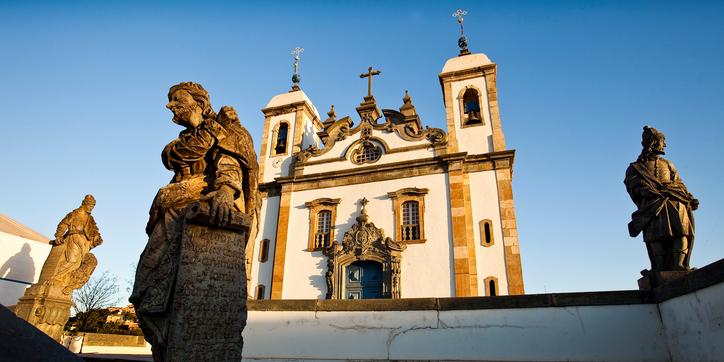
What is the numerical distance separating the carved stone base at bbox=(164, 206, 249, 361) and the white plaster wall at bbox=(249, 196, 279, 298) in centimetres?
1388

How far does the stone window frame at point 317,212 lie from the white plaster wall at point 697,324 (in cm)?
1286

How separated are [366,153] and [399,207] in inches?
139

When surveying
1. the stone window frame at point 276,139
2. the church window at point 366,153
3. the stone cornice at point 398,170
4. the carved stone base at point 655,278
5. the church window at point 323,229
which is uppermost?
the stone window frame at point 276,139

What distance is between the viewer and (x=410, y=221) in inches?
647

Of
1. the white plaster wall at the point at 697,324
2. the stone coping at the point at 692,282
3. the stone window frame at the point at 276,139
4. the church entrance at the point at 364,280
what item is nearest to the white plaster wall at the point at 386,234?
the church entrance at the point at 364,280

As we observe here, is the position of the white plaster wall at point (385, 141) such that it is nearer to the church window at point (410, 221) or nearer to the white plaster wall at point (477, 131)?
the white plaster wall at point (477, 131)

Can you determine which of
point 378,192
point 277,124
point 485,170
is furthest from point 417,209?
point 277,124

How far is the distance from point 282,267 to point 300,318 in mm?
10745

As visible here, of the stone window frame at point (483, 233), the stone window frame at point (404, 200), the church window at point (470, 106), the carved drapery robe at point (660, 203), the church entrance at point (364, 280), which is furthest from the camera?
the church window at point (470, 106)

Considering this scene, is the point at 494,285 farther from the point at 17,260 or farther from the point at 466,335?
the point at 17,260

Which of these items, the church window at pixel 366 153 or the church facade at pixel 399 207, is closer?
the church facade at pixel 399 207

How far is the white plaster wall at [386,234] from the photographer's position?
15094mm

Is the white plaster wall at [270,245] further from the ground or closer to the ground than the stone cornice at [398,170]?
closer to the ground

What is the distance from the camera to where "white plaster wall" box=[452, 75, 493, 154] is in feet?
56.5
